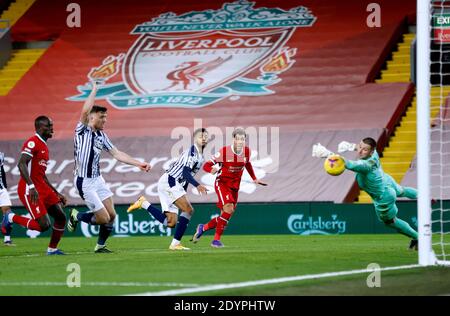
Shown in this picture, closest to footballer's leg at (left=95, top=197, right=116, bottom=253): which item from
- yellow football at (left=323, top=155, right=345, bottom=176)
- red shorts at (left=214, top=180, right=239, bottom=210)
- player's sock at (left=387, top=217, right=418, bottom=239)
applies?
red shorts at (left=214, top=180, right=239, bottom=210)

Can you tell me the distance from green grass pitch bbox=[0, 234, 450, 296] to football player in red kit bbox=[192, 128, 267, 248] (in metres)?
2.48

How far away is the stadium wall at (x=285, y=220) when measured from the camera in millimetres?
24203

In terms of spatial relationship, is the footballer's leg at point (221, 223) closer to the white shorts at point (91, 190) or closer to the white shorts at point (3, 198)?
the white shorts at point (91, 190)

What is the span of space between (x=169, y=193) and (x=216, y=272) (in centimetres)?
645

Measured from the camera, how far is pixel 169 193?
18.2 m

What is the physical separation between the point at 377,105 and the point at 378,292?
19.6 metres

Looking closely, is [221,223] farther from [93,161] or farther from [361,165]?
[361,165]

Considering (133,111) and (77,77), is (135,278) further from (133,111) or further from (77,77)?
(77,77)

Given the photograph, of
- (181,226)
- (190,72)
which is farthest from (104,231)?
(190,72)

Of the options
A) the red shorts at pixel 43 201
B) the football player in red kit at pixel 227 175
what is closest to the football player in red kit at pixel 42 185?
the red shorts at pixel 43 201

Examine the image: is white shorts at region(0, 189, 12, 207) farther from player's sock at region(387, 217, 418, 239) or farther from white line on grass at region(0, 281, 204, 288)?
white line on grass at region(0, 281, 204, 288)

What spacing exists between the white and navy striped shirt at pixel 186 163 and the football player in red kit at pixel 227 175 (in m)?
0.34
